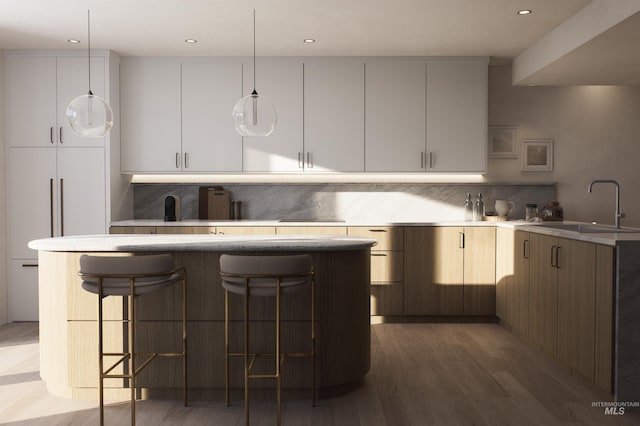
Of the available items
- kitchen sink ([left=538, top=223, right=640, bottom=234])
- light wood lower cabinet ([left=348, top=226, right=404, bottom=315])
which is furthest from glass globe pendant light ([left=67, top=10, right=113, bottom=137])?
kitchen sink ([left=538, top=223, right=640, bottom=234])

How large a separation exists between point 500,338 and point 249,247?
2.70 metres

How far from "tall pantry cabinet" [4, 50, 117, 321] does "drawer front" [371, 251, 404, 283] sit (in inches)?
104

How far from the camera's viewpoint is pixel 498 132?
→ 586 cm

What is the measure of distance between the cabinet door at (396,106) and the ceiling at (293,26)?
7.2 inches

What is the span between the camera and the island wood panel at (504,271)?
490 cm

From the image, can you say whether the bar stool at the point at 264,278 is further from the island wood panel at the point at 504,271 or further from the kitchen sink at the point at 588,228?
the island wood panel at the point at 504,271

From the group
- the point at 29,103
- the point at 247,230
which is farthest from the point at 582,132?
the point at 29,103

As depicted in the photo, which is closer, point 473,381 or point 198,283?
point 198,283

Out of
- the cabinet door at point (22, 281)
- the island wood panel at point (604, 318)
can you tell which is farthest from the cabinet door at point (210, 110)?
the island wood panel at point (604, 318)

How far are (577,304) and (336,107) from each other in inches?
119

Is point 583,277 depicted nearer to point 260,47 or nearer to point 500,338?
Result: point 500,338

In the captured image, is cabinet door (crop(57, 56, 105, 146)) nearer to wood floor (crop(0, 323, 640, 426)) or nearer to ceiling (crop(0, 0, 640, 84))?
ceiling (crop(0, 0, 640, 84))

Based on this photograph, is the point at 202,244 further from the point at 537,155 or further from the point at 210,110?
the point at 537,155

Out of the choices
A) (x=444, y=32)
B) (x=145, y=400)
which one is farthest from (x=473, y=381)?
(x=444, y=32)
